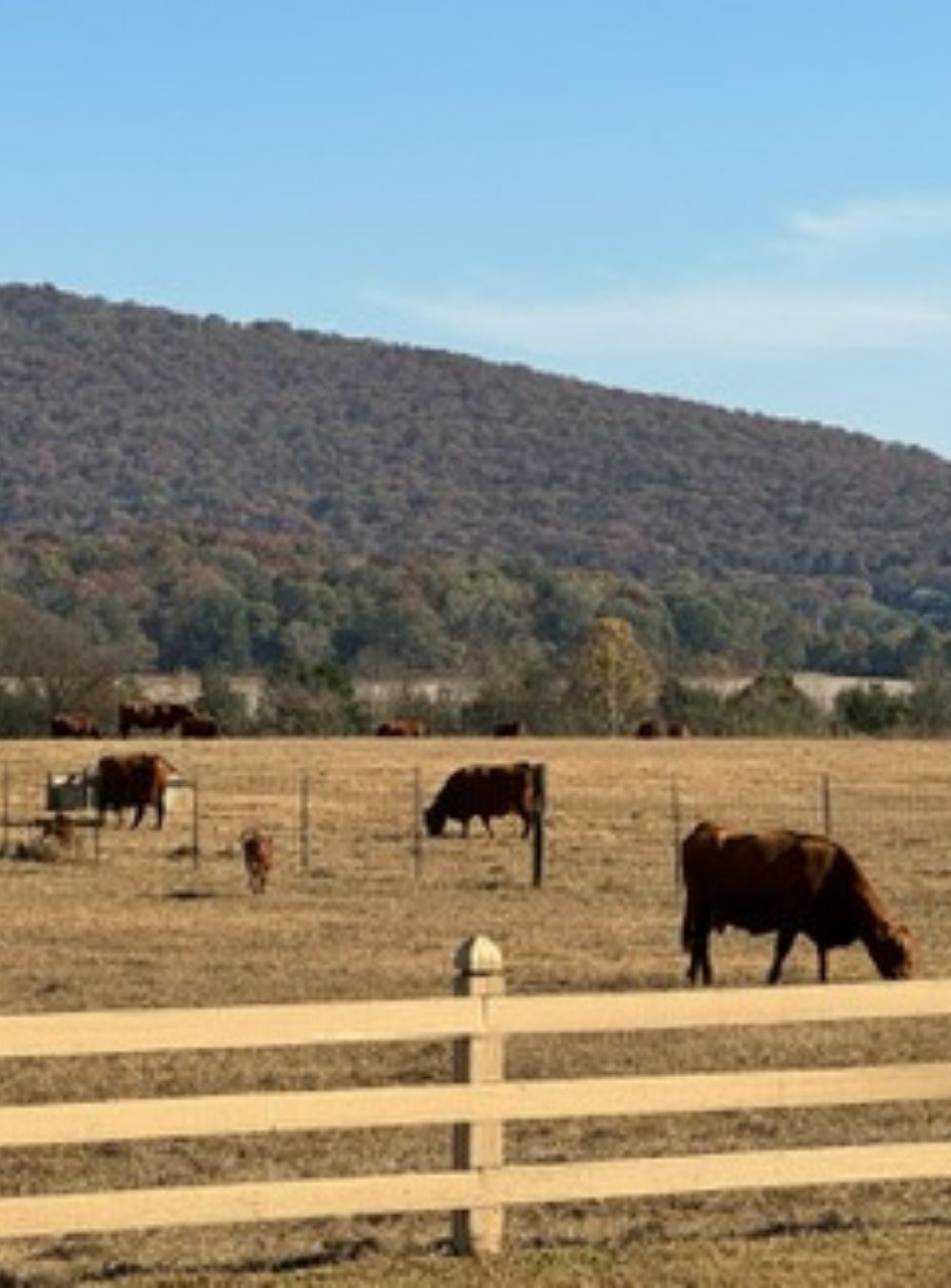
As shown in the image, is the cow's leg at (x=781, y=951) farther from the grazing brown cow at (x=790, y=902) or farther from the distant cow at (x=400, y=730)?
the distant cow at (x=400, y=730)

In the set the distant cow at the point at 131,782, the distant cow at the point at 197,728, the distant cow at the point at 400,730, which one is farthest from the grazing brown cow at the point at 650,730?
the distant cow at the point at 131,782

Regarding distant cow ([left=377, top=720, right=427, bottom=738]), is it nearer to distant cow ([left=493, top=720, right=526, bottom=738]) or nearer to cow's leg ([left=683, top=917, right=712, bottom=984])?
distant cow ([left=493, top=720, right=526, bottom=738])

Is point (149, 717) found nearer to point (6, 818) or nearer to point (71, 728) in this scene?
point (71, 728)

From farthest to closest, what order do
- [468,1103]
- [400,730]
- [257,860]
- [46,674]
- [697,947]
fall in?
[46,674] → [400,730] → [257,860] → [697,947] → [468,1103]

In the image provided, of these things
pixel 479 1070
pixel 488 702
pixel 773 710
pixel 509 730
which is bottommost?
pixel 509 730

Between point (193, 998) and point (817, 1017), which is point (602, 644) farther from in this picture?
point (817, 1017)

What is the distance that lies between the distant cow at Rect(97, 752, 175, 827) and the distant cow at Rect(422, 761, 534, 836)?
187 inches

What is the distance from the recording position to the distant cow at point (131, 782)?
4522cm

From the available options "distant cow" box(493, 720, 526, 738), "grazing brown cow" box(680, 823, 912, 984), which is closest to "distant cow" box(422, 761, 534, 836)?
"grazing brown cow" box(680, 823, 912, 984)

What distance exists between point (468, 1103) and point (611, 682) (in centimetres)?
8460

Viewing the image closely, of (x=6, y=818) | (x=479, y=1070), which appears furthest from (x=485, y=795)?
(x=479, y=1070)

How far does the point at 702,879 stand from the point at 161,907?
8925 mm

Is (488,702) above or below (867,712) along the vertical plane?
above

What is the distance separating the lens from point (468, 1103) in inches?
425
